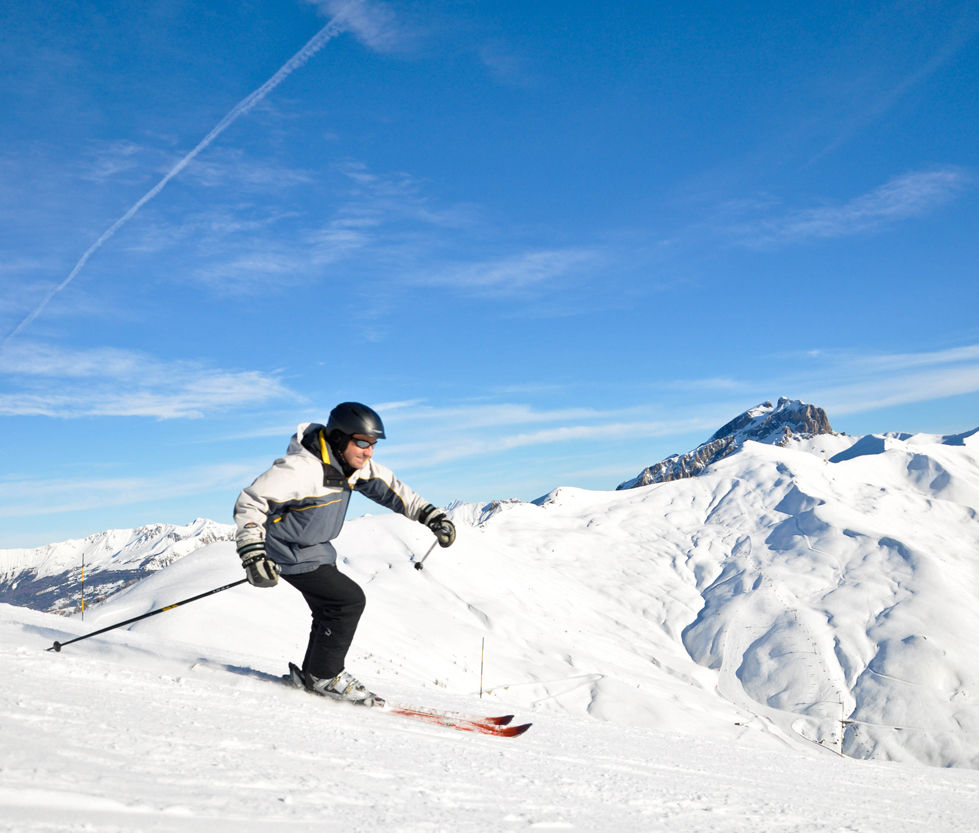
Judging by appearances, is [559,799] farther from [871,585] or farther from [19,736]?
[871,585]

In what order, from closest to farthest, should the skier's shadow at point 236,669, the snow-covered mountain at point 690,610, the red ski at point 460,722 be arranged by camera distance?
the red ski at point 460,722 → the skier's shadow at point 236,669 → the snow-covered mountain at point 690,610

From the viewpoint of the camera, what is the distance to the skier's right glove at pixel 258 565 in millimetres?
5234

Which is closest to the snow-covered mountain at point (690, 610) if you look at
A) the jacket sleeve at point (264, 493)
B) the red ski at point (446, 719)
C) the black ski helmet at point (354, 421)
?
the red ski at point (446, 719)

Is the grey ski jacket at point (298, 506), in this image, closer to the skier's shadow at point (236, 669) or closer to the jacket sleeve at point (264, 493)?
the jacket sleeve at point (264, 493)

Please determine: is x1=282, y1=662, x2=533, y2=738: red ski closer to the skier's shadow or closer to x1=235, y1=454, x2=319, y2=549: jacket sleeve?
the skier's shadow

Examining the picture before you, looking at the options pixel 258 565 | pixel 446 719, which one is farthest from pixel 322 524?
pixel 446 719

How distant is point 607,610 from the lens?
1646 inches

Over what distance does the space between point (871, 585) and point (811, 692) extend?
1251 centimetres

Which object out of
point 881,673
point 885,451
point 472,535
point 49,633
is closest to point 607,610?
point 472,535

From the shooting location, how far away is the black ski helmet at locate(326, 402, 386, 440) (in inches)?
234

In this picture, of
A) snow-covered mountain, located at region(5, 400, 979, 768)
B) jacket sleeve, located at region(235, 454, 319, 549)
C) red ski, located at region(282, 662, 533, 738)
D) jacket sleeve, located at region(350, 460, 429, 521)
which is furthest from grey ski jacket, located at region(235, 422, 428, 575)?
snow-covered mountain, located at region(5, 400, 979, 768)

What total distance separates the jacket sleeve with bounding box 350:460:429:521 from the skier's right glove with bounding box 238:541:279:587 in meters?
1.18

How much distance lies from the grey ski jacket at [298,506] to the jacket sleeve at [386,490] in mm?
315

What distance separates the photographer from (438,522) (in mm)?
7109
